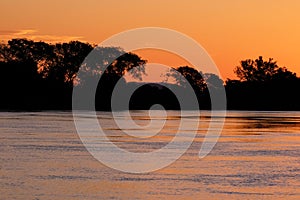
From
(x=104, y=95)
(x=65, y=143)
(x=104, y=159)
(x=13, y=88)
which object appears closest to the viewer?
(x=104, y=159)

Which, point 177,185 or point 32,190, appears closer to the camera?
point 32,190

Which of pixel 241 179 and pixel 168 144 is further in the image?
pixel 168 144

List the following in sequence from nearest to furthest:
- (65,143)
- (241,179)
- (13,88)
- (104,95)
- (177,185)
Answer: (177,185)
(241,179)
(65,143)
(13,88)
(104,95)

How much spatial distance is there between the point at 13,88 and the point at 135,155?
122 meters

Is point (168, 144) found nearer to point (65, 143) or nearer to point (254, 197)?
point (65, 143)

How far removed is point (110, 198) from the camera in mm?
27719

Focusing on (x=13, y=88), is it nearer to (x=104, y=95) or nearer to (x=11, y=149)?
(x=104, y=95)

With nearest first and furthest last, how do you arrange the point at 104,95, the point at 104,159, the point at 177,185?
the point at 177,185 → the point at 104,159 → the point at 104,95

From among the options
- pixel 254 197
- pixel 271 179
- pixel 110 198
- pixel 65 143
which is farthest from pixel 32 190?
pixel 65 143

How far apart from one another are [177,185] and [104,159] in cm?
1037

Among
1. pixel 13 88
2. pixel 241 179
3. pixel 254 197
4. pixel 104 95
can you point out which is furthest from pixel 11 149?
pixel 104 95

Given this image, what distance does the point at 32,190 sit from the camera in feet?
94.4

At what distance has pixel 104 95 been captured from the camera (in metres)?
193

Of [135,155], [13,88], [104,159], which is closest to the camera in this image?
[104,159]
